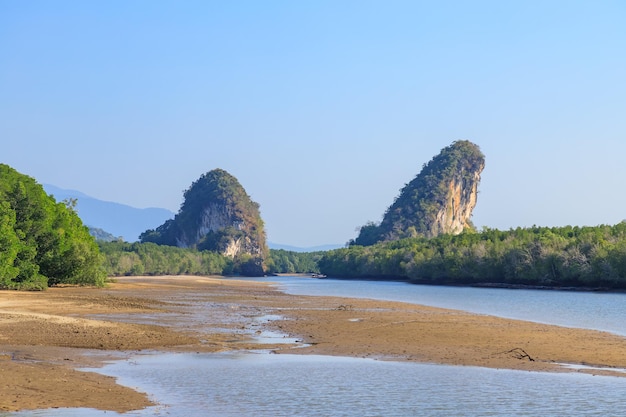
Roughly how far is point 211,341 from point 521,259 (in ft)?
276

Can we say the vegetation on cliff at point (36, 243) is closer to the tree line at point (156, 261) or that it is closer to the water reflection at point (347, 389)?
the water reflection at point (347, 389)

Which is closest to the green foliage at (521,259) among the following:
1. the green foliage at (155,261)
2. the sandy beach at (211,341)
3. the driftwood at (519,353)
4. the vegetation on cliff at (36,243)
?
the green foliage at (155,261)

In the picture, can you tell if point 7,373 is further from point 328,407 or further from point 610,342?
point 610,342

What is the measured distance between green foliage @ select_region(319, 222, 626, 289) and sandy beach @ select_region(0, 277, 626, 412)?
54361mm

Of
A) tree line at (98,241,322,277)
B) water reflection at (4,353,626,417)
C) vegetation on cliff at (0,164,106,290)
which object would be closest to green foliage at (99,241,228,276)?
tree line at (98,241,322,277)

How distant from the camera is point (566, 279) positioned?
302 feet

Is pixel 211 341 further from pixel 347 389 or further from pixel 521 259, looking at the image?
pixel 521 259

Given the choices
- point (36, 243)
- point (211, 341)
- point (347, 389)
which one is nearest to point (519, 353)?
→ point (347, 389)

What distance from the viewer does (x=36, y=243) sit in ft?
174

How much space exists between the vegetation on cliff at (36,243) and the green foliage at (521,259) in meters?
51.9

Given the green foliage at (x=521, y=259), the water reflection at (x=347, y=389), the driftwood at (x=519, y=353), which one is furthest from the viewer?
the green foliage at (x=521, y=259)

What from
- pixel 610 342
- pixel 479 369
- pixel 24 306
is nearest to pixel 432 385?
pixel 479 369

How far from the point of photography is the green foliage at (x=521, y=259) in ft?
284

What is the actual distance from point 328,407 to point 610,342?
14455mm
